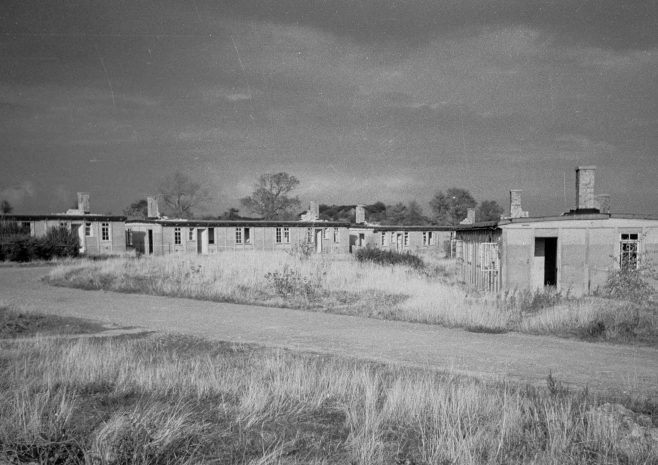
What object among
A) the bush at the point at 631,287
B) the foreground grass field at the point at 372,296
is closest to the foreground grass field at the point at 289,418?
the foreground grass field at the point at 372,296

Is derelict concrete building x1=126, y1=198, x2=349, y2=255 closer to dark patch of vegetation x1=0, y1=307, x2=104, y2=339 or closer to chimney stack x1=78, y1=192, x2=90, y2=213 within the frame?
chimney stack x1=78, y1=192, x2=90, y2=213

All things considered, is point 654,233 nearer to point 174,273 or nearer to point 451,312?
point 451,312

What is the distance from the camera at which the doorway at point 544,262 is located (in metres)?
19.3

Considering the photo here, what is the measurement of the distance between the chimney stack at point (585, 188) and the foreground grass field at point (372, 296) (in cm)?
538

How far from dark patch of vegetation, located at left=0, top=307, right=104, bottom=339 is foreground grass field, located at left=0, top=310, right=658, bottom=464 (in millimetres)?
3347

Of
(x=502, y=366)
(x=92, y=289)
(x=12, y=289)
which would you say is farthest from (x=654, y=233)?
A: (x=12, y=289)

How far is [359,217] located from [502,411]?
47.5 metres

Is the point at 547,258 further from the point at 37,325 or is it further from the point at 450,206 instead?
the point at 450,206

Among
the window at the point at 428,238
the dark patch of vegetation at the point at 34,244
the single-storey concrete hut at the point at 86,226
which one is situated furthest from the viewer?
the window at the point at 428,238

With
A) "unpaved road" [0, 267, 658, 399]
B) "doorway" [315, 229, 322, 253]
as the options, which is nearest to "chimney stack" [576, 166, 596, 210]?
"unpaved road" [0, 267, 658, 399]

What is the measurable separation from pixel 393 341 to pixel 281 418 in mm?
4790

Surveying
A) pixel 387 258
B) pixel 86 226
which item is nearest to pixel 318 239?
pixel 387 258

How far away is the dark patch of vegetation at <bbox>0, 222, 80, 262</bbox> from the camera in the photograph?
31.9 m

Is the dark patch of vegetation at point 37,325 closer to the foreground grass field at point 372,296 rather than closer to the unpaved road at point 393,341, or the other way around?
the unpaved road at point 393,341
